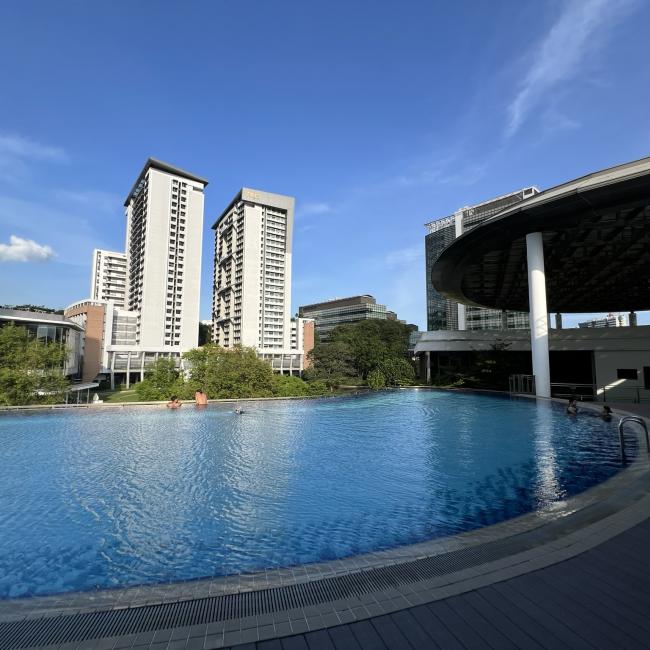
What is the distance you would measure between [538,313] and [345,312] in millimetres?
115605

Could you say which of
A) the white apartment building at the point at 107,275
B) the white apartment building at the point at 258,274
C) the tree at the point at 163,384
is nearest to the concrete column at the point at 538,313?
the tree at the point at 163,384

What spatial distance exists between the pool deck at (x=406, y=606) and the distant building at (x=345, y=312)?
123911mm

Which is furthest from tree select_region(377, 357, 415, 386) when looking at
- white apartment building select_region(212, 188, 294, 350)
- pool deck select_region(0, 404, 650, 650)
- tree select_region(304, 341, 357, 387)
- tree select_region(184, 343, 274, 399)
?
white apartment building select_region(212, 188, 294, 350)

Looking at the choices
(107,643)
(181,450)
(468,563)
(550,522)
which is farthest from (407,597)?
(181,450)

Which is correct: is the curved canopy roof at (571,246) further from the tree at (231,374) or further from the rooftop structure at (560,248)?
the tree at (231,374)

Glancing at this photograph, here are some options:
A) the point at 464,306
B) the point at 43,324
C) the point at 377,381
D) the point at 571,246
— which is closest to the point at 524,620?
the point at 571,246

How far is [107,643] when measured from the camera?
109 inches

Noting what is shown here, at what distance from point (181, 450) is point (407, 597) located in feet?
31.0

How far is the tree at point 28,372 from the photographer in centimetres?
1984

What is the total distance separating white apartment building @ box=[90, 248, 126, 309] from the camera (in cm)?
10388

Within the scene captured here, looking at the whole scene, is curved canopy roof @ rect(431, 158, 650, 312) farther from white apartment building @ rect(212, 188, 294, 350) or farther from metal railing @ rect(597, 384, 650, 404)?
white apartment building @ rect(212, 188, 294, 350)

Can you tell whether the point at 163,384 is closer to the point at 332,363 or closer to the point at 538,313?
the point at 332,363

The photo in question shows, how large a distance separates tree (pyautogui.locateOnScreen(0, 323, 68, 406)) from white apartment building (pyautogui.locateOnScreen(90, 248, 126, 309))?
290 ft

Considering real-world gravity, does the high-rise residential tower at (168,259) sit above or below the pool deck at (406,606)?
above
